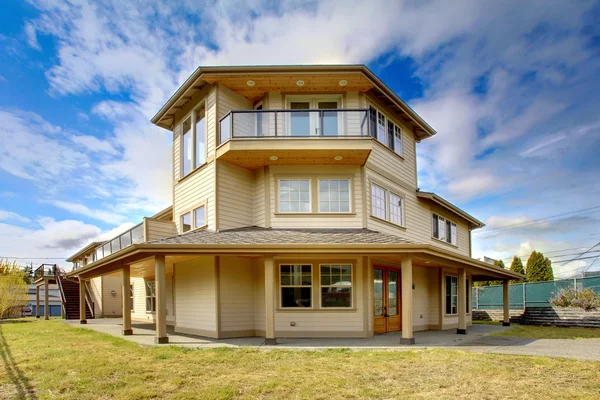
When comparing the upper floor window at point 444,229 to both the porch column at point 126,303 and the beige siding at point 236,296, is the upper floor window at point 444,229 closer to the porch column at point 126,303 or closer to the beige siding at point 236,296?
the beige siding at point 236,296

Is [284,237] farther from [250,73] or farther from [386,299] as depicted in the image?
[250,73]

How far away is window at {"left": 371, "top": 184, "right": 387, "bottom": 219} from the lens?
46.8 feet

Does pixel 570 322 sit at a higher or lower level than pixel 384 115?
lower

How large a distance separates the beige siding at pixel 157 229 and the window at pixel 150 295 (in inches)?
203

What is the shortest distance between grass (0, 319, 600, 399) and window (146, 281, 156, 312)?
9.58 metres

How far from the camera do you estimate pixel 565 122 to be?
53.8 feet

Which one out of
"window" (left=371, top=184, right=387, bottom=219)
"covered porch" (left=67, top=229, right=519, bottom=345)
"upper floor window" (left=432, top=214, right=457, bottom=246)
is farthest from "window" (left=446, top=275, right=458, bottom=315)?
"window" (left=371, top=184, right=387, bottom=219)

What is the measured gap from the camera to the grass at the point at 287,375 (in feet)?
21.2

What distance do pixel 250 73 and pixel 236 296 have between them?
6820 mm

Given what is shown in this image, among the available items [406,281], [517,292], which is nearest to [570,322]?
[517,292]

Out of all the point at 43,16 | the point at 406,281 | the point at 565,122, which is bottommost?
the point at 406,281

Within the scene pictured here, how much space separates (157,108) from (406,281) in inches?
445

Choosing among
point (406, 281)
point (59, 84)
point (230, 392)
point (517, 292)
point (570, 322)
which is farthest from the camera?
point (517, 292)

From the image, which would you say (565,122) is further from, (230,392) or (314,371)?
(230,392)
